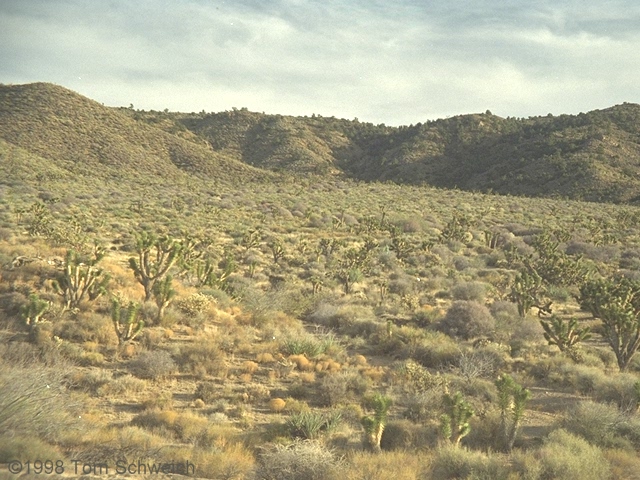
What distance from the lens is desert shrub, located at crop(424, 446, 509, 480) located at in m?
6.02

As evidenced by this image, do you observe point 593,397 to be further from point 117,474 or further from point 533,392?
point 117,474

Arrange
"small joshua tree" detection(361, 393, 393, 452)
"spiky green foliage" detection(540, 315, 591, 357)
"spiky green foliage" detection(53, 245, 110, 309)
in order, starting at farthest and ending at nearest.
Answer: "spiky green foliage" detection(540, 315, 591, 357), "spiky green foliage" detection(53, 245, 110, 309), "small joshua tree" detection(361, 393, 393, 452)

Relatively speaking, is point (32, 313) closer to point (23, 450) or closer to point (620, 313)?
point (23, 450)

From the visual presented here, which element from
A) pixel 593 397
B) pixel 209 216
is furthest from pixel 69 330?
pixel 209 216

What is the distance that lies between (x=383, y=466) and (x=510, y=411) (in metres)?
3.18

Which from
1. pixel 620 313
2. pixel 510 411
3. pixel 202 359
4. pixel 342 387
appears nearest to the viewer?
pixel 510 411

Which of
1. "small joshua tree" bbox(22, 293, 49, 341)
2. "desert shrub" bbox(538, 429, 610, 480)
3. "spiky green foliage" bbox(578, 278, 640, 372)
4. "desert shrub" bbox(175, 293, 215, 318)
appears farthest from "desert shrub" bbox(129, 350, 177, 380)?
"spiky green foliage" bbox(578, 278, 640, 372)

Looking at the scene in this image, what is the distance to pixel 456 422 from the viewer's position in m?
7.39

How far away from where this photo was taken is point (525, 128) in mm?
89562

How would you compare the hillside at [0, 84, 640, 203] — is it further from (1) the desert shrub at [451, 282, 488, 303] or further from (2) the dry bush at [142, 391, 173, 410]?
(2) the dry bush at [142, 391, 173, 410]

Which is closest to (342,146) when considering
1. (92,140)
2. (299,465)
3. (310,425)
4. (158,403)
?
(92,140)

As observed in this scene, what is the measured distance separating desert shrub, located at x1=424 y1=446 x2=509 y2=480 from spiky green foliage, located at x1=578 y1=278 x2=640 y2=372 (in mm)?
6775

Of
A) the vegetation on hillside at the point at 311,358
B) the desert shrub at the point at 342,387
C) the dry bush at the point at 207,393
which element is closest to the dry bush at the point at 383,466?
the vegetation on hillside at the point at 311,358

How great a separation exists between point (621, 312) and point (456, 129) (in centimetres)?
9300
